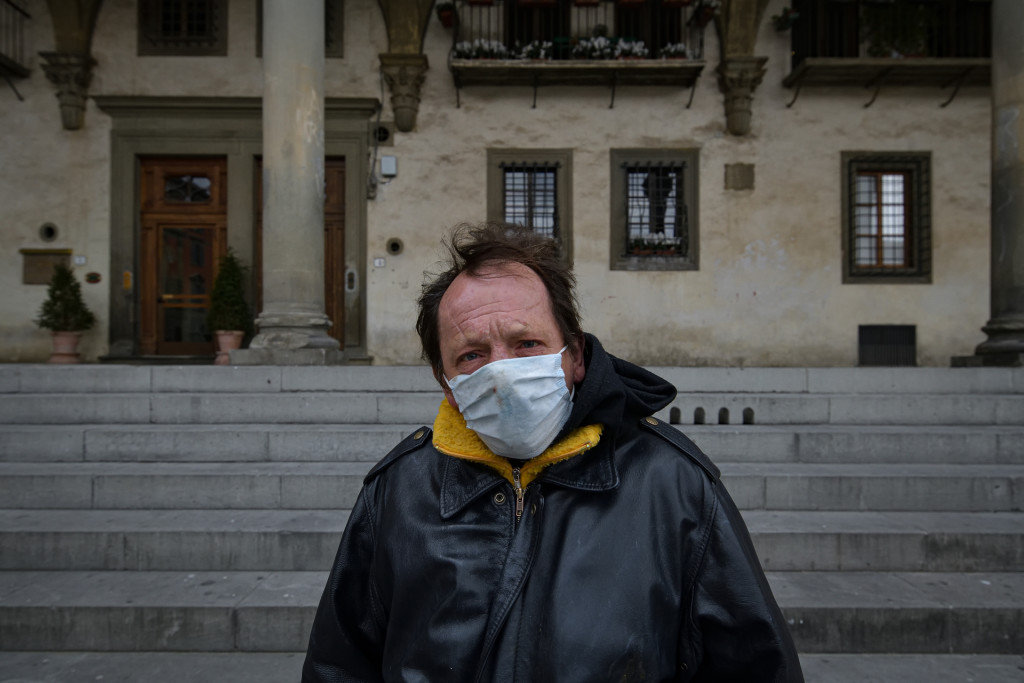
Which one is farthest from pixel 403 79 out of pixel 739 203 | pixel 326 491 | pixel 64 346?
pixel 326 491

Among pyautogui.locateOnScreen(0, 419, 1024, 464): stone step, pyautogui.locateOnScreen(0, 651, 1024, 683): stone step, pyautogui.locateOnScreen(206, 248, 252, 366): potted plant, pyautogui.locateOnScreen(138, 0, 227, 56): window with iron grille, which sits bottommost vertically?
pyautogui.locateOnScreen(0, 651, 1024, 683): stone step

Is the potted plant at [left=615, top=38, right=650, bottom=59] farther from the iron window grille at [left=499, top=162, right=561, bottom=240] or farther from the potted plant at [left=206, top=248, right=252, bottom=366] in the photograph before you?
the potted plant at [left=206, top=248, right=252, bottom=366]

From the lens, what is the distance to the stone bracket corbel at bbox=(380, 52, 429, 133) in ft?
36.0

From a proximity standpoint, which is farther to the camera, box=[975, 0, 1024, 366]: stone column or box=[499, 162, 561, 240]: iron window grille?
box=[499, 162, 561, 240]: iron window grille

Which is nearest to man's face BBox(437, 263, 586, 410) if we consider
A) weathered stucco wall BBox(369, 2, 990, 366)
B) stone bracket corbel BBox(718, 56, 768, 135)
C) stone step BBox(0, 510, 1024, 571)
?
stone step BBox(0, 510, 1024, 571)

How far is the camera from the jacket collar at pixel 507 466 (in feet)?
4.97

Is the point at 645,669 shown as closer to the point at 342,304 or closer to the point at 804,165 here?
the point at 342,304

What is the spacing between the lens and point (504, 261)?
162 cm

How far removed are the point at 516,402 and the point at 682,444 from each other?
385 mm

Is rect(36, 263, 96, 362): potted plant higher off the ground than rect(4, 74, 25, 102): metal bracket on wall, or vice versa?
rect(4, 74, 25, 102): metal bracket on wall

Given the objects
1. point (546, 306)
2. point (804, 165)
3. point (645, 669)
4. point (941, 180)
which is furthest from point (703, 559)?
point (941, 180)

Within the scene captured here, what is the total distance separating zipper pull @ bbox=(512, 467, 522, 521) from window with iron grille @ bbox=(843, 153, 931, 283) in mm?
A: 11216

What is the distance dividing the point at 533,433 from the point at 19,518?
4.41 m

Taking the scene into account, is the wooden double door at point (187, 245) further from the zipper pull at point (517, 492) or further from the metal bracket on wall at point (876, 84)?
the zipper pull at point (517, 492)
